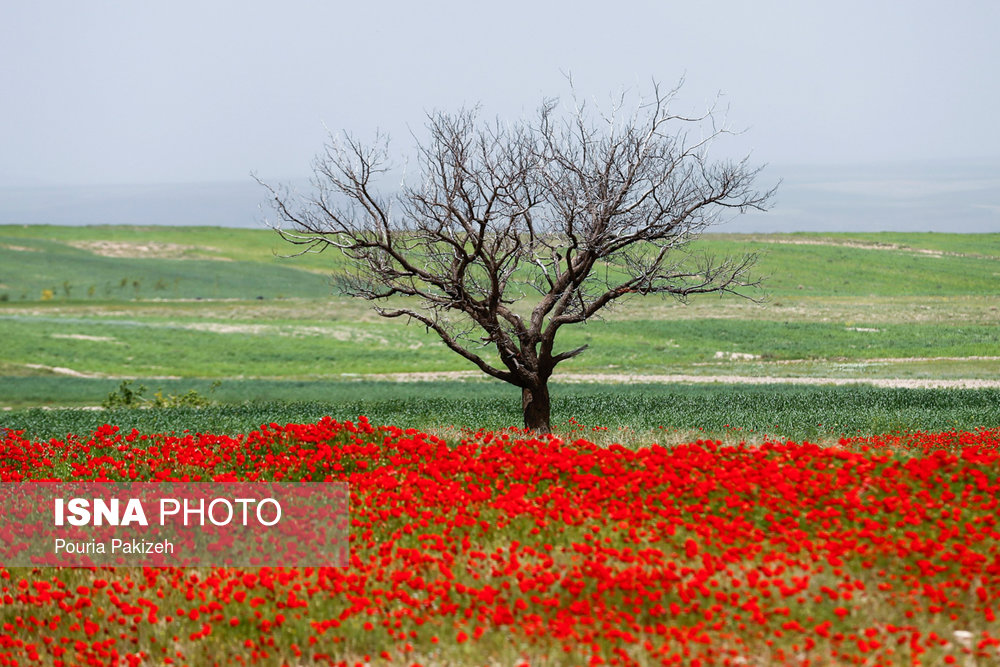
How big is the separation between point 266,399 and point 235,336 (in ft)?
69.4

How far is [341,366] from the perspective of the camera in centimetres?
4262

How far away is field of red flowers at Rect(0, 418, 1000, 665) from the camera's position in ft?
21.8

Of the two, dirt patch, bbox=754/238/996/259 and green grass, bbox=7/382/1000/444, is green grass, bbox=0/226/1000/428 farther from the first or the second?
dirt patch, bbox=754/238/996/259

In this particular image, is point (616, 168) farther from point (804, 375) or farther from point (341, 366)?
point (341, 366)

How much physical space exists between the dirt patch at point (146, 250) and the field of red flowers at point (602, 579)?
8336cm

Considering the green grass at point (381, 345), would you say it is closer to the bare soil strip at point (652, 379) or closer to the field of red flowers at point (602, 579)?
the bare soil strip at point (652, 379)

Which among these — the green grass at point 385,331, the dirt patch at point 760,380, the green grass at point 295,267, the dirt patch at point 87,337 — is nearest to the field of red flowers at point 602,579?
the green grass at point 385,331

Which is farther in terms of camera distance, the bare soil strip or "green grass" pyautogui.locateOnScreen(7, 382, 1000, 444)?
the bare soil strip

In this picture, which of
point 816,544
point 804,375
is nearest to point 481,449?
point 816,544

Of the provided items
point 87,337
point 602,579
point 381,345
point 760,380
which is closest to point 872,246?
point 381,345

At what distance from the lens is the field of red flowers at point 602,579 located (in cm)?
664

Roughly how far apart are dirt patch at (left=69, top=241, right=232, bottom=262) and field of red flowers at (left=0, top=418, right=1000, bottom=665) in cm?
8336

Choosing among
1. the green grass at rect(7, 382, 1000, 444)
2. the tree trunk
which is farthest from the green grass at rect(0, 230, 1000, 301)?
the tree trunk

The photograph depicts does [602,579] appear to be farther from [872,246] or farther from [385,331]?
[872,246]
